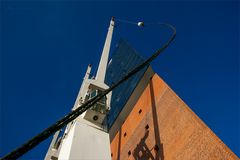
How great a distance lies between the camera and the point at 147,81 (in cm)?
1498

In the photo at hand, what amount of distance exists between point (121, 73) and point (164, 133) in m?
8.94

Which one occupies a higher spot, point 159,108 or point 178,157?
point 159,108

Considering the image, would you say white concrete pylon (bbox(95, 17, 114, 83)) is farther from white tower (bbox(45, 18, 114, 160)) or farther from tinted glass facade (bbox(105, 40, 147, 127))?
tinted glass facade (bbox(105, 40, 147, 127))

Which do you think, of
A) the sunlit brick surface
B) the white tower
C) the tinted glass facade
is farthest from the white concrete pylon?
the tinted glass facade

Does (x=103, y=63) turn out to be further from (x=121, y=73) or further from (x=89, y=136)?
(x=121, y=73)

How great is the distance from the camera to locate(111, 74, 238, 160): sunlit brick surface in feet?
27.2

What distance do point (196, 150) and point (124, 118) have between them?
8.22 meters

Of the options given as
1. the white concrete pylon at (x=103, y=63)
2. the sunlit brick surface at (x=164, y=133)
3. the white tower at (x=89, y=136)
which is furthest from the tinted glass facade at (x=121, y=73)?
the white tower at (x=89, y=136)

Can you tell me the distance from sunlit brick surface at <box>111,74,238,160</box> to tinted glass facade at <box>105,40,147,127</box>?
1508 mm

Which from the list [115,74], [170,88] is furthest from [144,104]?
[115,74]

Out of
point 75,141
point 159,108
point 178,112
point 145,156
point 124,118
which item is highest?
point 124,118

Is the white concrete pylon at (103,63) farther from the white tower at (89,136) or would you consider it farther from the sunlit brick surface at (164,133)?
the sunlit brick surface at (164,133)

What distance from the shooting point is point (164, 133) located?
425 inches

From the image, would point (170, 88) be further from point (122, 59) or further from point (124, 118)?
point (122, 59)
